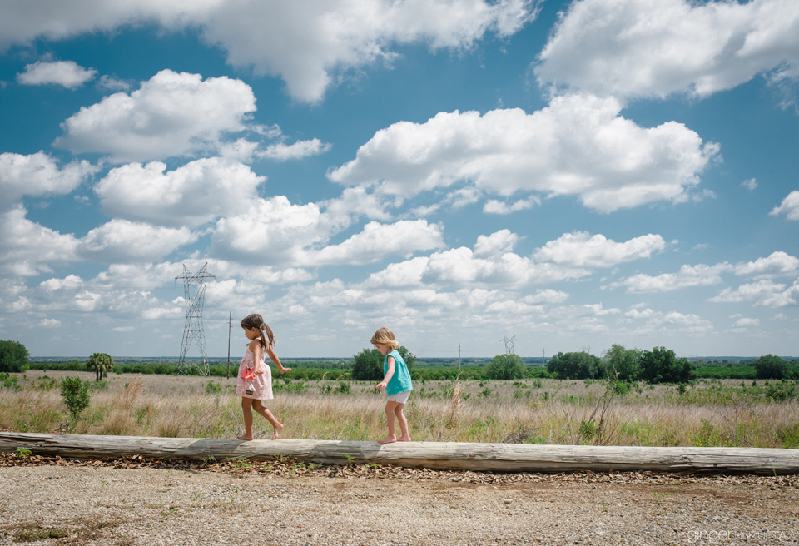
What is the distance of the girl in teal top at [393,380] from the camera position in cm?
611

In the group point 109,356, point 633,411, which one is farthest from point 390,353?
point 109,356

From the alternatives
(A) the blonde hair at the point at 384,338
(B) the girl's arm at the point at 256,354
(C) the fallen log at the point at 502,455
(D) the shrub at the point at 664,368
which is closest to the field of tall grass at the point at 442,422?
(C) the fallen log at the point at 502,455

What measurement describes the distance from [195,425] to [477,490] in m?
5.64

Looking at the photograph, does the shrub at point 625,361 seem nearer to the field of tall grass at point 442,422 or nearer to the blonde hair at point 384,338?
the field of tall grass at point 442,422

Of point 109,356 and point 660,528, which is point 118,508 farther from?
point 109,356

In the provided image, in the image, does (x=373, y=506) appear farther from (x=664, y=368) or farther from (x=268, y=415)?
(x=664, y=368)

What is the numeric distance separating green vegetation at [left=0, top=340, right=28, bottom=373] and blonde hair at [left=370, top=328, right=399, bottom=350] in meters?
77.9

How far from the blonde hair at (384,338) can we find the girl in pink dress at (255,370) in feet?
4.05

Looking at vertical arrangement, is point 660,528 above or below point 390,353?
below

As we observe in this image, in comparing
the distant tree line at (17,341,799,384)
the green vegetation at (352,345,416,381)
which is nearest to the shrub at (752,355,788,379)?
the distant tree line at (17,341,799,384)

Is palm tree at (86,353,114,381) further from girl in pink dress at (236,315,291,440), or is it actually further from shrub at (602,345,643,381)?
shrub at (602,345,643,381)

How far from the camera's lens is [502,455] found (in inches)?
225

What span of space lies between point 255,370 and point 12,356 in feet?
280

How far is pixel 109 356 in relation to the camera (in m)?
39.5
